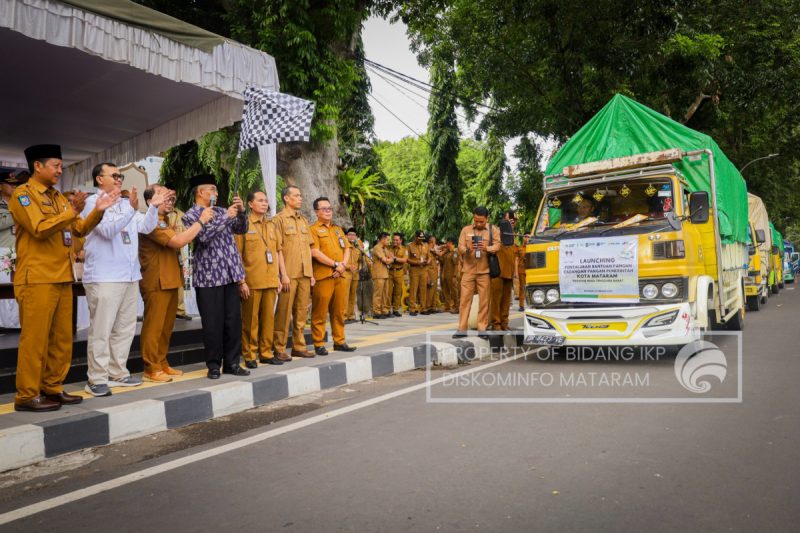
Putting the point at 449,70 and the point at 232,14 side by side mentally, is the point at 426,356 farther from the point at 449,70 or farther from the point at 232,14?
the point at 449,70

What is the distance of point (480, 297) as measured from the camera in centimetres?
879

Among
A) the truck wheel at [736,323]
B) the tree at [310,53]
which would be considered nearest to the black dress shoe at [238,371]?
the tree at [310,53]

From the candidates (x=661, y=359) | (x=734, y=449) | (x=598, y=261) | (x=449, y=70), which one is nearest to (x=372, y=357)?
(x=598, y=261)

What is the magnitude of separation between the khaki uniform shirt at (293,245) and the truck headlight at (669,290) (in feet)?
12.5

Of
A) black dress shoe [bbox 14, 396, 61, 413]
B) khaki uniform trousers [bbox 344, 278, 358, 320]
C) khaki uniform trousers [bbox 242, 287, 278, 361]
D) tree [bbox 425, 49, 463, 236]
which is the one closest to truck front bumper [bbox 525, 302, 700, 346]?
khaki uniform trousers [bbox 242, 287, 278, 361]

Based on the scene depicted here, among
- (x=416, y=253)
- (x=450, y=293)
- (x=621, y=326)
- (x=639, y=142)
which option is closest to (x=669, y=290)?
(x=621, y=326)

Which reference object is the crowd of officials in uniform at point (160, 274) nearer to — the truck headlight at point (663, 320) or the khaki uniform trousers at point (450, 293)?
the truck headlight at point (663, 320)

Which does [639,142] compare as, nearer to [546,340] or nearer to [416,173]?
[546,340]

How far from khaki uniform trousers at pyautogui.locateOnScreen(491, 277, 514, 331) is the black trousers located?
4.44 meters

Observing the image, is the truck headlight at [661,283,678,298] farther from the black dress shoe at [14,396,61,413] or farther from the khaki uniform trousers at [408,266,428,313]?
the khaki uniform trousers at [408,266,428,313]

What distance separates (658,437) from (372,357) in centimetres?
346

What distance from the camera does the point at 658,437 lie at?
3990 mm

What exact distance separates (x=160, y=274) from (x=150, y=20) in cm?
236

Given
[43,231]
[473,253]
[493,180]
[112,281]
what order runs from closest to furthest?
1. [43,231]
2. [112,281]
3. [473,253]
4. [493,180]
